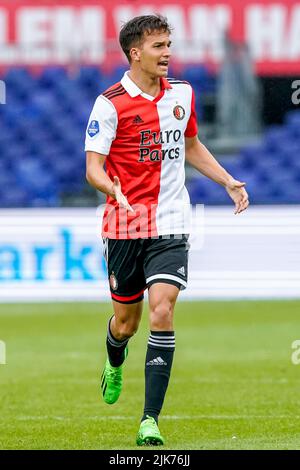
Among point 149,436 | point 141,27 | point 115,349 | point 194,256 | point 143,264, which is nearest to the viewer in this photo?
point 149,436

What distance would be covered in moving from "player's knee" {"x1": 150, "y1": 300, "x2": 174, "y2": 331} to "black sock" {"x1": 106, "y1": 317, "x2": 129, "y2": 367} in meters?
1.01

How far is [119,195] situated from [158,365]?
1.03 metres

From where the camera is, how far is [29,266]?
16.9m

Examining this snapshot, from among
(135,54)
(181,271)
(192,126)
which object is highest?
(135,54)

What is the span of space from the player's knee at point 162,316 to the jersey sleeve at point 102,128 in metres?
0.99

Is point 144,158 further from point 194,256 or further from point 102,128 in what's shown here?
point 194,256

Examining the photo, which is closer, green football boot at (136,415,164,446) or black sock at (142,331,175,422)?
green football boot at (136,415,164,446)

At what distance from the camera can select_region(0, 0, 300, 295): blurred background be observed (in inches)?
869

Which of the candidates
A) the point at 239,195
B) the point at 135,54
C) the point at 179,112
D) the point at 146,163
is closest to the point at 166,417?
the point at 239,195

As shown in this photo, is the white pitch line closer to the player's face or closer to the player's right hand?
the player's right hand

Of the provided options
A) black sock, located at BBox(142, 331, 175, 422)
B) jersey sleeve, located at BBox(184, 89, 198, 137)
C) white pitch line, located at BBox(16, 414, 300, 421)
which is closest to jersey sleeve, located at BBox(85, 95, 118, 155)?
jersey sleeve, located at BBox(184, 89, 198, 137)

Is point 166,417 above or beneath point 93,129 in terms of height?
beneath

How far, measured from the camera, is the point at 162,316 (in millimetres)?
6898
